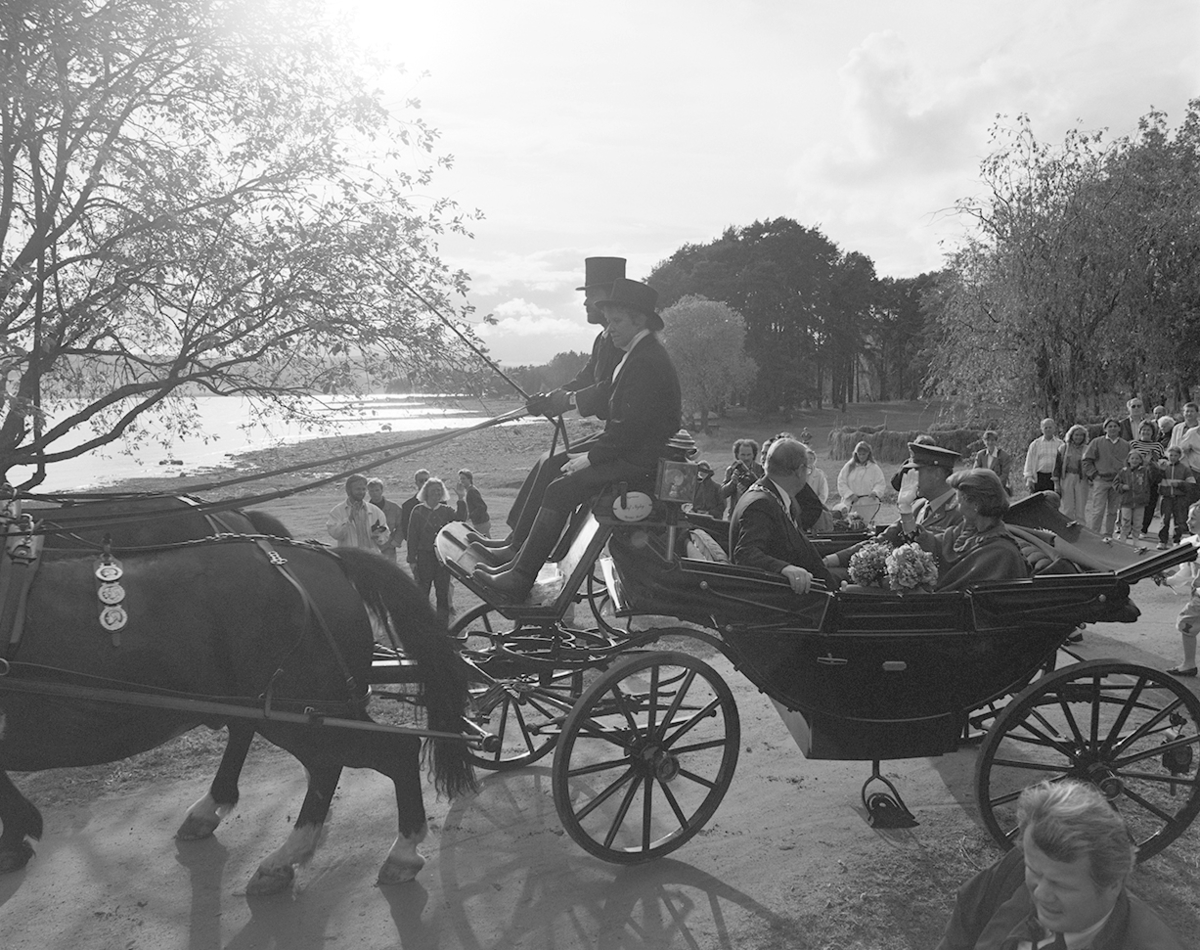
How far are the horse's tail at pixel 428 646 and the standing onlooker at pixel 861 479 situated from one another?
690 centimetres

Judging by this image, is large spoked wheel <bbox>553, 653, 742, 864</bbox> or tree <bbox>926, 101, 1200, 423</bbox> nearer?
large spoked wheel <bbox>553, 653, 742, 864</bbox>

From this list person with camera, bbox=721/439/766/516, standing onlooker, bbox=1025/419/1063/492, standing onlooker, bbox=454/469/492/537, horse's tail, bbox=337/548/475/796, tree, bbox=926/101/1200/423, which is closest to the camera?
horse's tail, bbox=337/548/475/796

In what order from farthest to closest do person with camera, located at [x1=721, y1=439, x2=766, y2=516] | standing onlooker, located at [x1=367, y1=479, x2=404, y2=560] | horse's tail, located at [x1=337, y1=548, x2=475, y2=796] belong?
standing onlooker, located at [x1=367, y1=479, x2=404, y2=560] < person with camera, located at [x1=721, y1=439, x2=766, y2=516] < horse's tail, located at [x1=337, y1=548, x2=475, y2=796]

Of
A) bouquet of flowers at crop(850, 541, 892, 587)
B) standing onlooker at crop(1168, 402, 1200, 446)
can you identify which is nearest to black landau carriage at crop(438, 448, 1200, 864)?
bouquet of flowers at crop(850, 541, 892, 587)

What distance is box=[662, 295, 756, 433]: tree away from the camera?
47719 mm

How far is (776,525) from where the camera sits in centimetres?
499

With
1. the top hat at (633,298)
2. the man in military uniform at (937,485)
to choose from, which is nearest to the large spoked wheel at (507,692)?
the top hat at (633,298)

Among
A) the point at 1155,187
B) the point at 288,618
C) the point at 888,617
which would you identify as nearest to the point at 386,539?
the point at 288,618

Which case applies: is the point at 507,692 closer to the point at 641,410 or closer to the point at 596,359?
the point at 641,410

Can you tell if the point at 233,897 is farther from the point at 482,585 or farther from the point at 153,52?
the point at 153,52

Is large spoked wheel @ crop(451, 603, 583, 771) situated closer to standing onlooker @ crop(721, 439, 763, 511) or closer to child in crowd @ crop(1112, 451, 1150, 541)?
standing onlooker @ crop(721, 439, 763, 511)

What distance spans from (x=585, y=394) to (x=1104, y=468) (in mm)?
11297

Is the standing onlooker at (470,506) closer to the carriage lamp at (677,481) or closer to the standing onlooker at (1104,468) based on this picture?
the carriage lamp at (677,481)

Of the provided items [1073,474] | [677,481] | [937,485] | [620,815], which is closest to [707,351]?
[1073,474]
